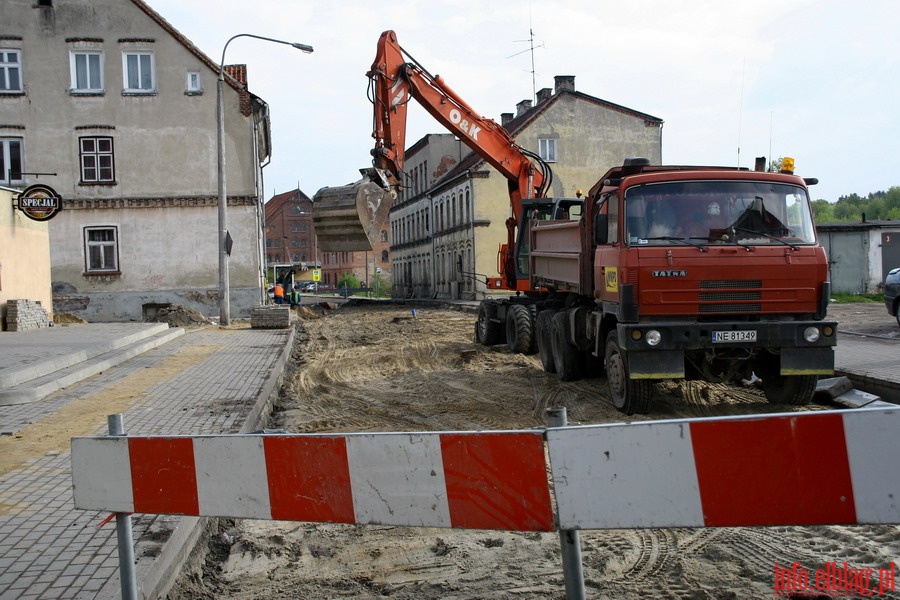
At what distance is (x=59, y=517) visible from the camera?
5293 mm

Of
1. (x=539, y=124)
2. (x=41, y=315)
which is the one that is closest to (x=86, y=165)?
(x=41, y=315)

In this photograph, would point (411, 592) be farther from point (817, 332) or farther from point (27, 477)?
point (817, 332)

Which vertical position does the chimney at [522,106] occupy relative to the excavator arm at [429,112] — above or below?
above

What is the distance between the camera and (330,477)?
3.24 metres

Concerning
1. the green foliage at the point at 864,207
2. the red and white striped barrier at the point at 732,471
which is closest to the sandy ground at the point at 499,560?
the red and white striped barrier at the point at 732,471

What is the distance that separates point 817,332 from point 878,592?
4.94 meters

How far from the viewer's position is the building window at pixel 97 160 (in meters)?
29.6

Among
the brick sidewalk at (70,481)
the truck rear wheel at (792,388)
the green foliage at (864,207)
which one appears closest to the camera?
the brick sidewalk at (70,481)

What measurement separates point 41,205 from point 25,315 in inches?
110

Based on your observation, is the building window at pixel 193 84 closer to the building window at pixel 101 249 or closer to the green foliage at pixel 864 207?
the building window at pixel 101 249

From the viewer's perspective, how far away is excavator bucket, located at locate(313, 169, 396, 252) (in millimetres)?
16328

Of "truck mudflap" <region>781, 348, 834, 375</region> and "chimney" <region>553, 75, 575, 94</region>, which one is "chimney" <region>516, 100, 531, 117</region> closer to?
"chimney" <region>553, 75, 575, 94</region>

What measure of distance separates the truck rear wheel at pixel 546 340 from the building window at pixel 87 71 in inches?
926

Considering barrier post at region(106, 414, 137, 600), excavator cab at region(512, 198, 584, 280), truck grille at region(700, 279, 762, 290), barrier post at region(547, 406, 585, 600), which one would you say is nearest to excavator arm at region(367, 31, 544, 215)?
excavator cab at region(512, 198, 584, 280)
